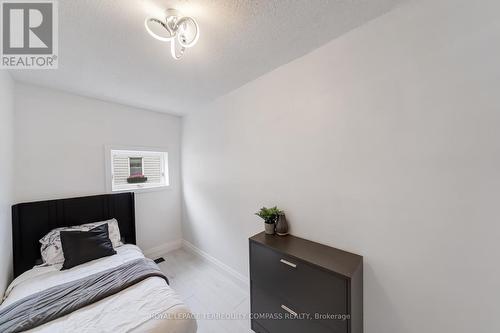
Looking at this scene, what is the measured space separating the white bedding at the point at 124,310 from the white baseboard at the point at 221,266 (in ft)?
3.19

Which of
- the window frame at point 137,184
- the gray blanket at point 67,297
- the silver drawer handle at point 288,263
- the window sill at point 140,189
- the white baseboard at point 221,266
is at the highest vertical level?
the window frame at point 137,184

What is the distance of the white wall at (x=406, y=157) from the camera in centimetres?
90

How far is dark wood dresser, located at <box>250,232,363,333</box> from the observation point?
108 cm

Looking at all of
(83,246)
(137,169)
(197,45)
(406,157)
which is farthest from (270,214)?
(137,169)

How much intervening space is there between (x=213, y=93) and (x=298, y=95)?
3.81 feet

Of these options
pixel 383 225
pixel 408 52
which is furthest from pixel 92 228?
pixel 408 52

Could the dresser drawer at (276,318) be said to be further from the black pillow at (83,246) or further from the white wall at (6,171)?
the white wall at (6,171)

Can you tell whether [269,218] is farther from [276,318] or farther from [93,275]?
[93,275]

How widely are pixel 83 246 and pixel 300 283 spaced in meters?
2.16

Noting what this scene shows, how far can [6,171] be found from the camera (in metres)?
1.58

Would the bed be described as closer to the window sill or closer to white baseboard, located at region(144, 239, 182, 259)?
the window sill

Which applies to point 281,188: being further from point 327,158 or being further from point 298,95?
point 298,95

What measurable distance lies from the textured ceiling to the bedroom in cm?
1

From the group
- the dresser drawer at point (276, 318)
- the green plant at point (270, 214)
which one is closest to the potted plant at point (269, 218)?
the green plant at point (270, 214)
